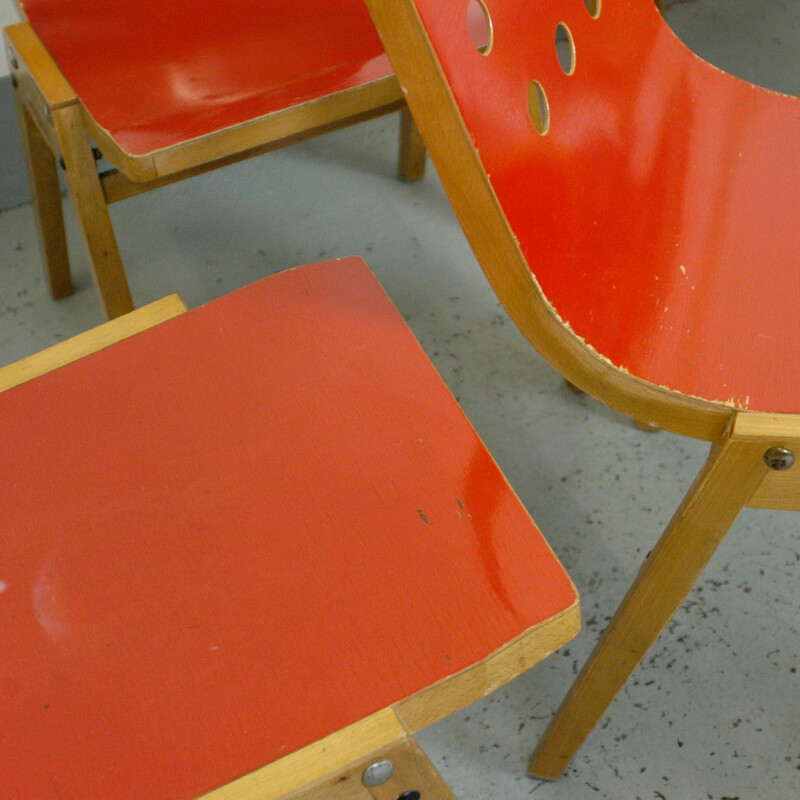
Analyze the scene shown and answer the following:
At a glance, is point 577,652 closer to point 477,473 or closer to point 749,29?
point 477,473

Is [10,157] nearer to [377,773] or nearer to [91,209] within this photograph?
[91,209]

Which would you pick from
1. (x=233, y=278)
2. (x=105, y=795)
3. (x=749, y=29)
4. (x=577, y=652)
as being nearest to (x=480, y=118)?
(x=105, y=795)

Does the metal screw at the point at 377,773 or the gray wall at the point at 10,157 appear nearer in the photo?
the metal screw at the point at 377,773

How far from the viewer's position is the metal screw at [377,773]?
20.5 inches

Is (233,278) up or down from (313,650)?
down

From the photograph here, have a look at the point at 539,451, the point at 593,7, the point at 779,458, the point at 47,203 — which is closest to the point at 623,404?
the point at 779,458

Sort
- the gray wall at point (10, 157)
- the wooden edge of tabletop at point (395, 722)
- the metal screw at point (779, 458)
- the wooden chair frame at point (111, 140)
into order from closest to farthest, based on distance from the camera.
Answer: the wooden edge of tabletop at point (395, 722), the metal screw at point (779, 458), the wooden chair frame at point (111, 140), the gray wall at point (10, 157)

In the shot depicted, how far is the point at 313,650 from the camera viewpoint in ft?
1.86

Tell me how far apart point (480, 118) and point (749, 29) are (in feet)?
5.38

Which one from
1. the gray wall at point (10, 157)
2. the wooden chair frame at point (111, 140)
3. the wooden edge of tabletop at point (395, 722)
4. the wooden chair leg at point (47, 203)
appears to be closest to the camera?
the wooden edge of tabletop at point (395, 722)

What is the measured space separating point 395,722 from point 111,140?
70 cm

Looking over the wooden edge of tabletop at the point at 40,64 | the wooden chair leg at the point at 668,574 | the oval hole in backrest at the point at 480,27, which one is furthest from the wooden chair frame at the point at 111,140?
the wooden chair leg at the point at 668,574

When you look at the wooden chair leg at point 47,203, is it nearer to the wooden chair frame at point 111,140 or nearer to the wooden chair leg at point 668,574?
the wooden chair frame at point 111,140

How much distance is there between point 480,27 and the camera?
84 cm
